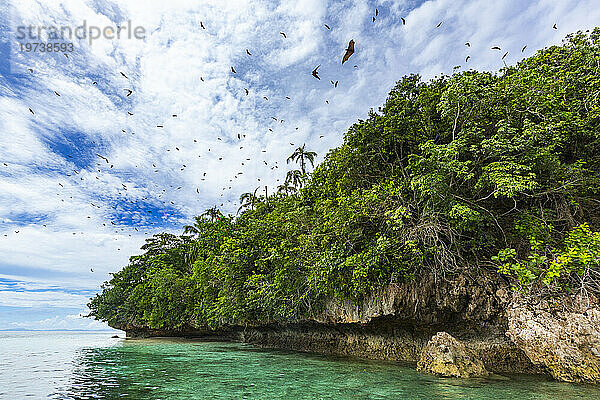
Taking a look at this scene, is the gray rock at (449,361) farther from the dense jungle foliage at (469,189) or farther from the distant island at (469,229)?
the dense jungle foliage at (469,189)

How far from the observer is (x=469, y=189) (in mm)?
11242

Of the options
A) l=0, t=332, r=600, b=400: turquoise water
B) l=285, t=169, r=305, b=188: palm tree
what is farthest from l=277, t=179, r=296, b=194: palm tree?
l=0, t=332, r=600, b=400: turquoise water

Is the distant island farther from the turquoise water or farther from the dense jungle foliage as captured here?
the turquoise water

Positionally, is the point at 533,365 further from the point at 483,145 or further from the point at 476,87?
the point at 476,87

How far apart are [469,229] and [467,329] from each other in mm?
3639

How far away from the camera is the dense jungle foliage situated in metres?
9.86

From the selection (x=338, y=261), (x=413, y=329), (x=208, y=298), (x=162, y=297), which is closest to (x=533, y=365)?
(x=413, y=329)

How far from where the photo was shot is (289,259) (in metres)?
15.5

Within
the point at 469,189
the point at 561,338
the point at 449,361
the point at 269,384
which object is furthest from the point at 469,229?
the point at 269,384

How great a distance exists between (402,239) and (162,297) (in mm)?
22416

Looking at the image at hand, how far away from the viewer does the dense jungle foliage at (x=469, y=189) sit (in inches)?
388

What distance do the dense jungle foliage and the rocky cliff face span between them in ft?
1.93

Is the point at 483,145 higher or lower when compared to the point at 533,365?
higher

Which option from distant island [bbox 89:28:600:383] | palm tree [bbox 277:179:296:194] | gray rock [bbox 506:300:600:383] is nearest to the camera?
gray rock [bbox 506:300:600:383]
